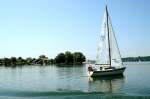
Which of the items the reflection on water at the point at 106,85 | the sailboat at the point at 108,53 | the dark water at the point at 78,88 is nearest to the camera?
the dark water at the point at 78,88

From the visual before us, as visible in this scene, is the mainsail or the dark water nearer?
the dark water

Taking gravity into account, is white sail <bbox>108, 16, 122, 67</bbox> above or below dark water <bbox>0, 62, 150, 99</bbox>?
above

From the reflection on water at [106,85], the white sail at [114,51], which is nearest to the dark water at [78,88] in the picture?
the reflection on water at [106,85]

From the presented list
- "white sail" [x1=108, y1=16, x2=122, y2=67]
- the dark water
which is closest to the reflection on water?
the dark water

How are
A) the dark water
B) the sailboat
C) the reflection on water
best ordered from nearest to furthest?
the dark water → the reflection on water → the sailboat

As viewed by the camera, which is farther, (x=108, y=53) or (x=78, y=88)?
(x=108, y=53)

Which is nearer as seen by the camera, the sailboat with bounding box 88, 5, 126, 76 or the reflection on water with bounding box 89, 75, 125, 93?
the reflection on water with bounding box 89, 75, 125, 93

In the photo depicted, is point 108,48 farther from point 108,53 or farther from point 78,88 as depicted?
point 78,88

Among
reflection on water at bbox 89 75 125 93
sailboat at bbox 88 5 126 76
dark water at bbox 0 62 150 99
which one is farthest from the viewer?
sailboat at bbox 88 5 126 76

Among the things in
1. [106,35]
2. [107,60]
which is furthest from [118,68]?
[106,35]

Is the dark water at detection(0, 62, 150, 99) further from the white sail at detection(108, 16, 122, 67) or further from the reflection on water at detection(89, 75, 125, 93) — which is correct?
the white sail at detection(108, 16, 122, 67)

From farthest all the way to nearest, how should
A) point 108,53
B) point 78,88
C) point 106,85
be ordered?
point 108,53, point 106,85, point 78,88

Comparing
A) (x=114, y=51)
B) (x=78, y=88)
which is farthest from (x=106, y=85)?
(x=114, y=51)

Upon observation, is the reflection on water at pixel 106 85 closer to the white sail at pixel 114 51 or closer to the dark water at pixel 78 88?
the dark water at pixel 78 88
